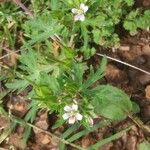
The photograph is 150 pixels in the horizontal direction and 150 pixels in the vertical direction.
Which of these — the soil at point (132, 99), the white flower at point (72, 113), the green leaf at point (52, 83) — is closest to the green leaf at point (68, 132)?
the soil at point (132, 99)

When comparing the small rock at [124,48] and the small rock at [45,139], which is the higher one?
the small rock at [124,48]

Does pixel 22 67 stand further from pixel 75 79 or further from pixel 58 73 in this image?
pixel 75 79

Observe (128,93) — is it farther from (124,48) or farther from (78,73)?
(78,73)

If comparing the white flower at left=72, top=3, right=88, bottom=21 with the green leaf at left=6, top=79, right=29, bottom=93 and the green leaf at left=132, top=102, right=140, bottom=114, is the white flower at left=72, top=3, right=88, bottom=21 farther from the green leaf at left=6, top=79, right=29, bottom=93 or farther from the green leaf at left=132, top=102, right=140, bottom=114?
the green leaf at left=132, top=102, right=140, bottom=114

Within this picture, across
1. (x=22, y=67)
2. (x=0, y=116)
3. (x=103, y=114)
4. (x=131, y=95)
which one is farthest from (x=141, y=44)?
(x=0, y=116)

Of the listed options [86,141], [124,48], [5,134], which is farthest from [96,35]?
[5,134]

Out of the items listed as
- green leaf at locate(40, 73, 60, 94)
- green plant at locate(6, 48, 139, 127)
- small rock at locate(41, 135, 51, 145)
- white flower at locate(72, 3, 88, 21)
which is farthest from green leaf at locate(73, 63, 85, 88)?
small rock at locate(41, 135, 51, 145)

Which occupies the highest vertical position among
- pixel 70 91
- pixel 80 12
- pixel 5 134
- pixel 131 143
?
pixel 80 12

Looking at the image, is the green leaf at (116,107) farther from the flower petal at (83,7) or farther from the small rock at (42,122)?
the flower petal at (83,7)

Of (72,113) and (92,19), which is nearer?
(72,113)

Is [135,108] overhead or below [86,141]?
overhead

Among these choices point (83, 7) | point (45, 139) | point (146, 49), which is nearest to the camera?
point (83, 7)
